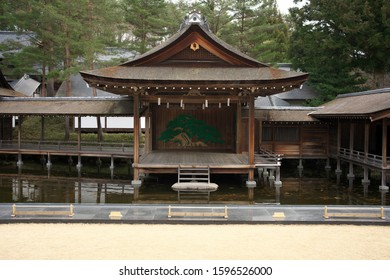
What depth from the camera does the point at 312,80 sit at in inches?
1561

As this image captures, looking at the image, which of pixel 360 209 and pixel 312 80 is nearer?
pixel 360 209

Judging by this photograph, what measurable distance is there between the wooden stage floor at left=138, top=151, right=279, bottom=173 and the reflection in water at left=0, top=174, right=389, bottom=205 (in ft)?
3.72

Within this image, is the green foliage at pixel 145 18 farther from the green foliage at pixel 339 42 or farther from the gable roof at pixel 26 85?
the green foliage at pixel 339 42

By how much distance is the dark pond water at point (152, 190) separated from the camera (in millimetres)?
18750

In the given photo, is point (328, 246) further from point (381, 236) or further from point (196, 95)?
point (196, 95)

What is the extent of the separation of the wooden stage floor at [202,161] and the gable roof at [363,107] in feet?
16.9

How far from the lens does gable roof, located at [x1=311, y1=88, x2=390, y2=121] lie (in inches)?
787

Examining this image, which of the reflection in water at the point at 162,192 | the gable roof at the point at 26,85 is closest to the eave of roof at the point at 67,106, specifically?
the reflection in water at the point at 162,192

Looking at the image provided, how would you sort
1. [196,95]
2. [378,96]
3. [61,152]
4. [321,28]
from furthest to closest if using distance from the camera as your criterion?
[321,28] → [61,152] → [378,96] → [196,95]

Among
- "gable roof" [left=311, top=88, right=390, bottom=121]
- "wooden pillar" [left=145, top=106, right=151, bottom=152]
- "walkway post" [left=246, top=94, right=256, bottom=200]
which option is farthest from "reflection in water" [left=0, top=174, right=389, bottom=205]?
"gable roof" [left=311, top=88, right=390, bottom=121]

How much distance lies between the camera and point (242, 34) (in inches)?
1622

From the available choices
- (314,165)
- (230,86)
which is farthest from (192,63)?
(314,165)

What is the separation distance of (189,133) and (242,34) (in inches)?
745

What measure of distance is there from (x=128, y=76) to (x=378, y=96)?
15.1 metres
